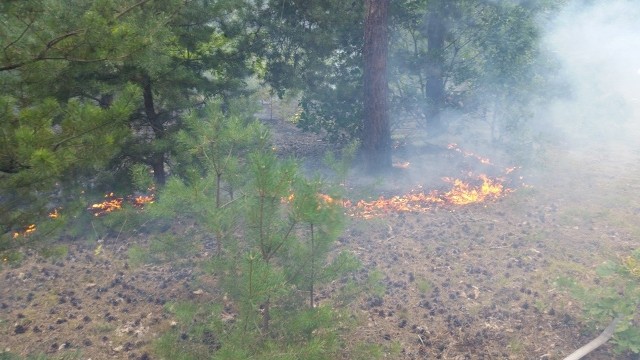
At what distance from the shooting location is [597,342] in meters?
4.92

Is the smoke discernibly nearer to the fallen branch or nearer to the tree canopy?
the tree canopy

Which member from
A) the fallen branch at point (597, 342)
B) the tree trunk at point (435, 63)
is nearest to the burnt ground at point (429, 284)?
the fallen branch at point (597, 342)

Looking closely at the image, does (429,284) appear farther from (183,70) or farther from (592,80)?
(592,80)

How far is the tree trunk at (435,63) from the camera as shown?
1062cm

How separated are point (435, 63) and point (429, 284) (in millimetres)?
6262

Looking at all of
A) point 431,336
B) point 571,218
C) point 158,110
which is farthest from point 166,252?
point 571,218

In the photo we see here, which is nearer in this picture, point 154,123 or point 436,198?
point 154,123

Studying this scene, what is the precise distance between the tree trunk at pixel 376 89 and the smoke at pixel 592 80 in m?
5.63

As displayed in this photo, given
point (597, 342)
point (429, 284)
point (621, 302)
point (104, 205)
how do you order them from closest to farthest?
point (621, 302) < point (597, 342) < point (429, 284) < point (104, 205)

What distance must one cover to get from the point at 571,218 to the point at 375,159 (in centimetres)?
390

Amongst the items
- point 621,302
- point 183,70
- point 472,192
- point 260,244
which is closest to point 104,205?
point 183,70

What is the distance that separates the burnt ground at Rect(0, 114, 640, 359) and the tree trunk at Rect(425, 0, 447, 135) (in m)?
3.11

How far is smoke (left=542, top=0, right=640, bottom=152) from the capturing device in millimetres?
13461

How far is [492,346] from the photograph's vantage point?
16.8 ft
